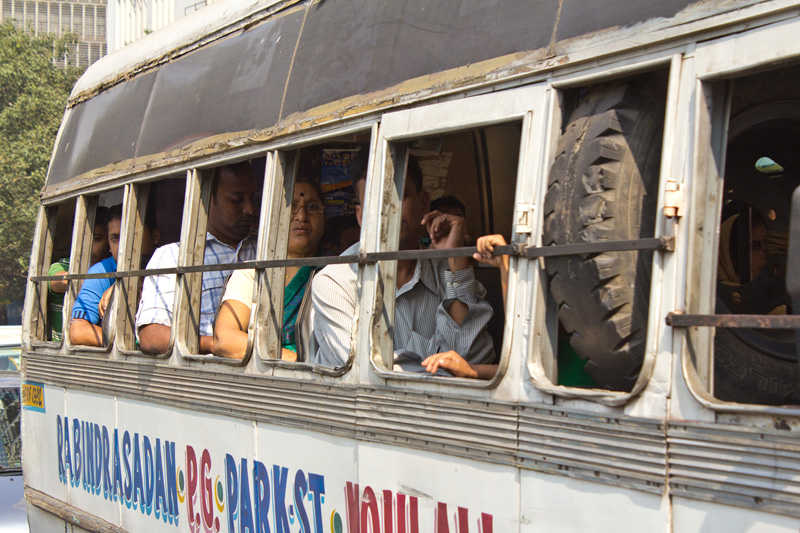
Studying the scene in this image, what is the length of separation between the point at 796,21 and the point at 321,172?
2.82 m

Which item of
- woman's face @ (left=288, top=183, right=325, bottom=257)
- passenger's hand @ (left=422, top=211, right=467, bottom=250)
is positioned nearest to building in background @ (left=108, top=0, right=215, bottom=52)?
woman's face @ (left=288, top=183, right=325, bottom=257)

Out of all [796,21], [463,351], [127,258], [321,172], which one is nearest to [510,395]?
[463,351]

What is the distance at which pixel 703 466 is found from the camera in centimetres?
214

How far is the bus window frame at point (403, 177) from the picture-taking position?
→ 8.82ft

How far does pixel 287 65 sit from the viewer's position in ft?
13.1

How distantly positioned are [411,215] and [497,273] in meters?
0.68

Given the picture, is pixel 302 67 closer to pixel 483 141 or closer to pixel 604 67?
pixel 483 141

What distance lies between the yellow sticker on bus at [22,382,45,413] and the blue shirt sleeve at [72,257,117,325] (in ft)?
2.88

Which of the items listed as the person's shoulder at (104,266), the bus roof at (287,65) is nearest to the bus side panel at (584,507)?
the bus roof at (287,65)

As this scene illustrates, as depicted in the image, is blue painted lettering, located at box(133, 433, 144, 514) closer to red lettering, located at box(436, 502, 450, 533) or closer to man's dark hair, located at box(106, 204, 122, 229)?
man's dark hair, located at box(106, 204, 122, 229)

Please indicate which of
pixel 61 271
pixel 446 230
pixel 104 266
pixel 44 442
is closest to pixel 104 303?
pixel 104 266

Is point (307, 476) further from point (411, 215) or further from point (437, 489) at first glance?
point (411, 215)

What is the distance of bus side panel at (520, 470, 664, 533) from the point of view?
7.47 ft

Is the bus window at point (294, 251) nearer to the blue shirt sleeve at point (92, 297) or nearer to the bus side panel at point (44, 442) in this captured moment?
the blue shirt sleeve at point (92, 297)
